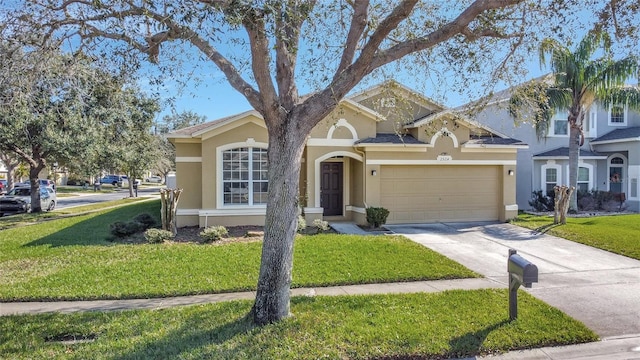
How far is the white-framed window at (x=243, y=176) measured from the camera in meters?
14.3

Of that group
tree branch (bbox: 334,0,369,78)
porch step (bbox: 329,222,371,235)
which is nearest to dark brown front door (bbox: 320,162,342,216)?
porch step (bbox: 329,222,371,235)

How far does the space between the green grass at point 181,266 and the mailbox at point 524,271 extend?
278 centimetres

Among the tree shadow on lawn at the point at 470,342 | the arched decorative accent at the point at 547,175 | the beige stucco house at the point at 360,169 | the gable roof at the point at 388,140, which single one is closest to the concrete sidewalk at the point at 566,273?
the tree shadow on lawn at the point at 470,342

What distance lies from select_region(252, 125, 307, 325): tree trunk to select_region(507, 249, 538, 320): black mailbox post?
3202 millimetres

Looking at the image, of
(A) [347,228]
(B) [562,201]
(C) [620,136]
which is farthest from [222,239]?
(C) [620,136]

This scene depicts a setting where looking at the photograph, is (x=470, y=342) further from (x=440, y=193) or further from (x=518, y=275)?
(x=440, y=193)

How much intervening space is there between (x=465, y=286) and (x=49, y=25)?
8.68 metres

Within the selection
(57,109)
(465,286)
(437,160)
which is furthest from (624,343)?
(437,160)

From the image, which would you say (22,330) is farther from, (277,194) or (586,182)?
(586,182)

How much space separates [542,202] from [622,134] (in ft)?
20.6

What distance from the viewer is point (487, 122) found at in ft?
70.1

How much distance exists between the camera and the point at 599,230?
44.3 ft

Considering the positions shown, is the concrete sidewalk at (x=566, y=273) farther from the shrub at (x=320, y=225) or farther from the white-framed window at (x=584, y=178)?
the white-framed window at (x=584, y=178)

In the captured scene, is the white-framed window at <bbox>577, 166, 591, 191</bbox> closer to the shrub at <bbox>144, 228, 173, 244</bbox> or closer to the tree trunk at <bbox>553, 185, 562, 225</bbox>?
the tree trunk at <bbox>553, 185, 562, 225</bbox>
